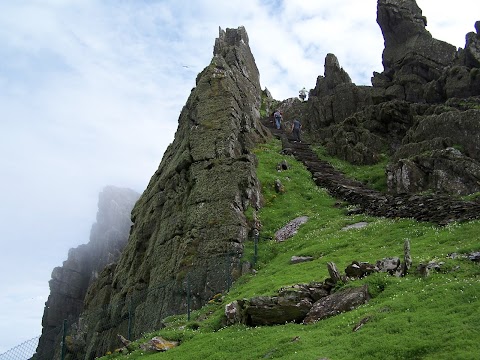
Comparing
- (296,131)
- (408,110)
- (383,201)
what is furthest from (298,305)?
(296,131)

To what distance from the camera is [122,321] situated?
4278 cm

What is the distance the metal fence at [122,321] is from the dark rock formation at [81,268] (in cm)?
3037

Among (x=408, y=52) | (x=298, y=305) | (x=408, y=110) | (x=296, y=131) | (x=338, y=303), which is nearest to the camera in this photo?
(x=338, y=303)

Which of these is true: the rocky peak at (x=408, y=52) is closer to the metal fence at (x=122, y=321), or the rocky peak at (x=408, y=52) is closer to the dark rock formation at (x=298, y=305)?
the metal fence at (x=122, y=321)

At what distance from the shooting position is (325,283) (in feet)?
82.7

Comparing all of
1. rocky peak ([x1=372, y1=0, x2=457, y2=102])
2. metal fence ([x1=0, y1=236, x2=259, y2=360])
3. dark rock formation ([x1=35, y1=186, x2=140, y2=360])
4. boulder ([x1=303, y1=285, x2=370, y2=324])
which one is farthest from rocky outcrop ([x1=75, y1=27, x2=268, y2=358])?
dark rock formation ([x1=35, y1=186, x2=140, y2=360])

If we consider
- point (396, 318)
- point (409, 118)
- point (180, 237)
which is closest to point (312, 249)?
point (180, 237)

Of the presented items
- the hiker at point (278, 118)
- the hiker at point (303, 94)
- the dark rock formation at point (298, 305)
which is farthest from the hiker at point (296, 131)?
the dark rock formation at point (298, 305)

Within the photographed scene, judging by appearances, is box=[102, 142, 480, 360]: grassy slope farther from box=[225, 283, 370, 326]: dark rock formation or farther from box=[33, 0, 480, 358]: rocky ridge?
box=[33, 0, 480, 358]: rocky ridge

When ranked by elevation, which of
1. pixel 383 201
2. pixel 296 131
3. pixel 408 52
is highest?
pixel 408 52

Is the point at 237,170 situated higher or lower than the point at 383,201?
higher

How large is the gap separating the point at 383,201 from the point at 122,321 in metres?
24.5

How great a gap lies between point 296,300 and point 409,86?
6475 cm

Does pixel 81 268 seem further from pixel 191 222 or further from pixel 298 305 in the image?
pixel 298 305
